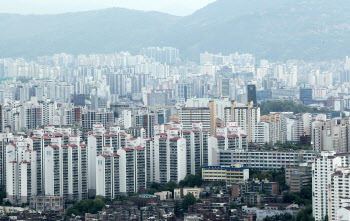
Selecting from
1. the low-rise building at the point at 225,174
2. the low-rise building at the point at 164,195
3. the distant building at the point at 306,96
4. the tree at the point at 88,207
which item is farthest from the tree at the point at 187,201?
the distant building at the point at 306,96

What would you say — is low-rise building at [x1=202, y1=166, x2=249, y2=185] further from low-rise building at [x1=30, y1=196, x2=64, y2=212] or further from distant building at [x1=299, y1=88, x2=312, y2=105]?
distant building at [x1=299, y1=88, x2=312, y2=105]

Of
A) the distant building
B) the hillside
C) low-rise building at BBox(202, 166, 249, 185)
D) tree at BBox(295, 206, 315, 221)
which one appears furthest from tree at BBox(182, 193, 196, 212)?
the hillside

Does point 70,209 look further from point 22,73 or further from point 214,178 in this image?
point 22,73

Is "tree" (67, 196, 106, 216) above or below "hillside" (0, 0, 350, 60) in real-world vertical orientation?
below

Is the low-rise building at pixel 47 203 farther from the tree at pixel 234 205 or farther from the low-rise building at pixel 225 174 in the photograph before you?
the tree at pixel 234 205

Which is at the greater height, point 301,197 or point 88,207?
point 301,197

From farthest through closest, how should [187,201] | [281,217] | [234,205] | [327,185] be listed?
[187,201] → [234,205] → [281,217] → [327,185]

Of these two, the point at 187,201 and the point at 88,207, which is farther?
the point at 88,207

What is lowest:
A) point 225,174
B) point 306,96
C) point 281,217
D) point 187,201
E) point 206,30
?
point 281,217

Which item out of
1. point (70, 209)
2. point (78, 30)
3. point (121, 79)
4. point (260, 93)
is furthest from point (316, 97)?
point (78, 30)

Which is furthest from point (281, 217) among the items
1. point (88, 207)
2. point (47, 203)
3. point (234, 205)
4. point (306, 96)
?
point (306, 96)

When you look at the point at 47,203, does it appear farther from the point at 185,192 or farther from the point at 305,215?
the point at 305,215
